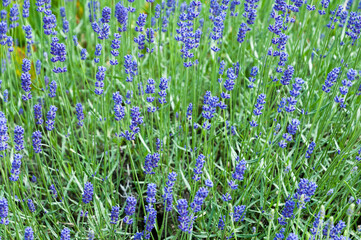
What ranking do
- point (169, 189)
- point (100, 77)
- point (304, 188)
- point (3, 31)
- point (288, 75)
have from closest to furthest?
point (304, 188)
point (169, 189)
point (100, 77)
point (288, 75)
point (3, 31)

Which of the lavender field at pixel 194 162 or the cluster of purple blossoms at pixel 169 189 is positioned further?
the lavender field at pixel 194 162

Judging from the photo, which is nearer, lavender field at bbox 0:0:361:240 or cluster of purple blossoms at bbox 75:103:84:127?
lavender field at bbox 0:0:361:240

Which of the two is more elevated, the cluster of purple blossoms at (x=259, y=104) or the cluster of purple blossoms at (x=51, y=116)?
the cluster of purple blossoms at (x=259, y=104)

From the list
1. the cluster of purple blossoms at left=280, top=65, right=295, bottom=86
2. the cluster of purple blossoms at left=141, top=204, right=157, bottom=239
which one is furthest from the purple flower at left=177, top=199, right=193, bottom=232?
the cluster of purple blossoms at left=280, top=65, right=295, bottom=86

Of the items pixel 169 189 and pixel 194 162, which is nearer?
pixel 169 189

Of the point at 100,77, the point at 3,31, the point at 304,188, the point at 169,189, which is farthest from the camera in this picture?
the point at 3,31

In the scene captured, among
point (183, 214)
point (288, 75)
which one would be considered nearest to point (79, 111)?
point (183, 214)

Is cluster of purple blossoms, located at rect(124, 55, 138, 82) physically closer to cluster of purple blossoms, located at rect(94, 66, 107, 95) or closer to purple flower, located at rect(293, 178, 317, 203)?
cluster of purple blossoms, located at rect(94, 66, 107, 95)

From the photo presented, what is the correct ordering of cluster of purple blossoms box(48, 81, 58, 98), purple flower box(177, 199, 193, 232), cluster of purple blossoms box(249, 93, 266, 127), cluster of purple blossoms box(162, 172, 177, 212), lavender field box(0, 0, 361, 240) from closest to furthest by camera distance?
purple flower box(177, 199, 193, 232) < cluster of purple blossoms box(162, 172, 177, 212) < lavender field box(0, 0, 361, 240) < cluster of purple blossoms box(249, 93, 266, 127) < cluster of purple blossoms box(48, 81, 58, 98)

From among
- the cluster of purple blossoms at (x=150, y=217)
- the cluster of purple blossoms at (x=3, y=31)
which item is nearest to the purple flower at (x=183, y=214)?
the cluster of purple blossoms at (x=150, y=217)

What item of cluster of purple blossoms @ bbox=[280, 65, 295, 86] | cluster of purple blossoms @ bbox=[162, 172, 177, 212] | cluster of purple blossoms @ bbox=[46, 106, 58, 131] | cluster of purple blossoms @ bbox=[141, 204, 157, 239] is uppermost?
cluster of purple blossoms @ bbox=[280, 65, 295, 86]

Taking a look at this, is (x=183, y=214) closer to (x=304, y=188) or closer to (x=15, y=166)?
(x=304, y=188)

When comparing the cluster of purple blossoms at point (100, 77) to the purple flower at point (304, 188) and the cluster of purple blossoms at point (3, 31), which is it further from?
the purple flower at point (304, 188)

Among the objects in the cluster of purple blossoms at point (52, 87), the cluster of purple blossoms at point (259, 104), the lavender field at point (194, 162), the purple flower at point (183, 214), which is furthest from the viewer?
the cluster of purple blossoms at point (52, 87)
